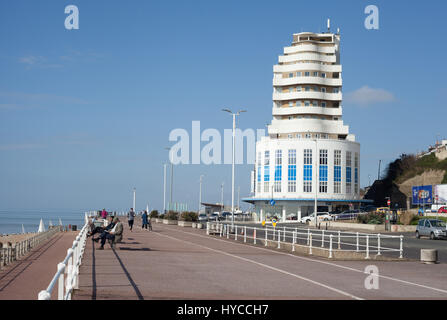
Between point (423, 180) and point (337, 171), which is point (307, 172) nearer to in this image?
point (337, 171)

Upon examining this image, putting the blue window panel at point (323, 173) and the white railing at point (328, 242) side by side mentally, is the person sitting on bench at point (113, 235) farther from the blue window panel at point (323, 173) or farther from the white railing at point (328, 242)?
the blue window panel at point (323, 173)

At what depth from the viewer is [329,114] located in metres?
106

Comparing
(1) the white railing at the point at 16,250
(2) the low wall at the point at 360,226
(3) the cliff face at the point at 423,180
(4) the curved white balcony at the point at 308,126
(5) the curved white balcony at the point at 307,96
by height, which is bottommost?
(2) the low wall at the point at 360,226

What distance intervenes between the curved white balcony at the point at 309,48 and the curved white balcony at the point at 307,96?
25.8 ft

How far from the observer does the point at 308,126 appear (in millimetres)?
104750

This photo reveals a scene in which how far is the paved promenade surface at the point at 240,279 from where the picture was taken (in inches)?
488

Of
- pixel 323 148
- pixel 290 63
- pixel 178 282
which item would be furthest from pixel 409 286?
pixel 290 63

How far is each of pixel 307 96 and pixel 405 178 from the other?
2762 cm

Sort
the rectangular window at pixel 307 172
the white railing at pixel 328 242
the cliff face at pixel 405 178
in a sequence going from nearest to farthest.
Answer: the white railing at pixel 328 242
the rectangular window at pixel 307 172
the cliff face at pixel 405 178

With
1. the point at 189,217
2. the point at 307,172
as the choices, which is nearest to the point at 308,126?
the point at 307,172

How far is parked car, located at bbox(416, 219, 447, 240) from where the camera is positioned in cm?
4688

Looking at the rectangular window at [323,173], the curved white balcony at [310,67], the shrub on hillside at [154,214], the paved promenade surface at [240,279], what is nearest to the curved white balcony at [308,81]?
the curved white balcony at [310,67]
